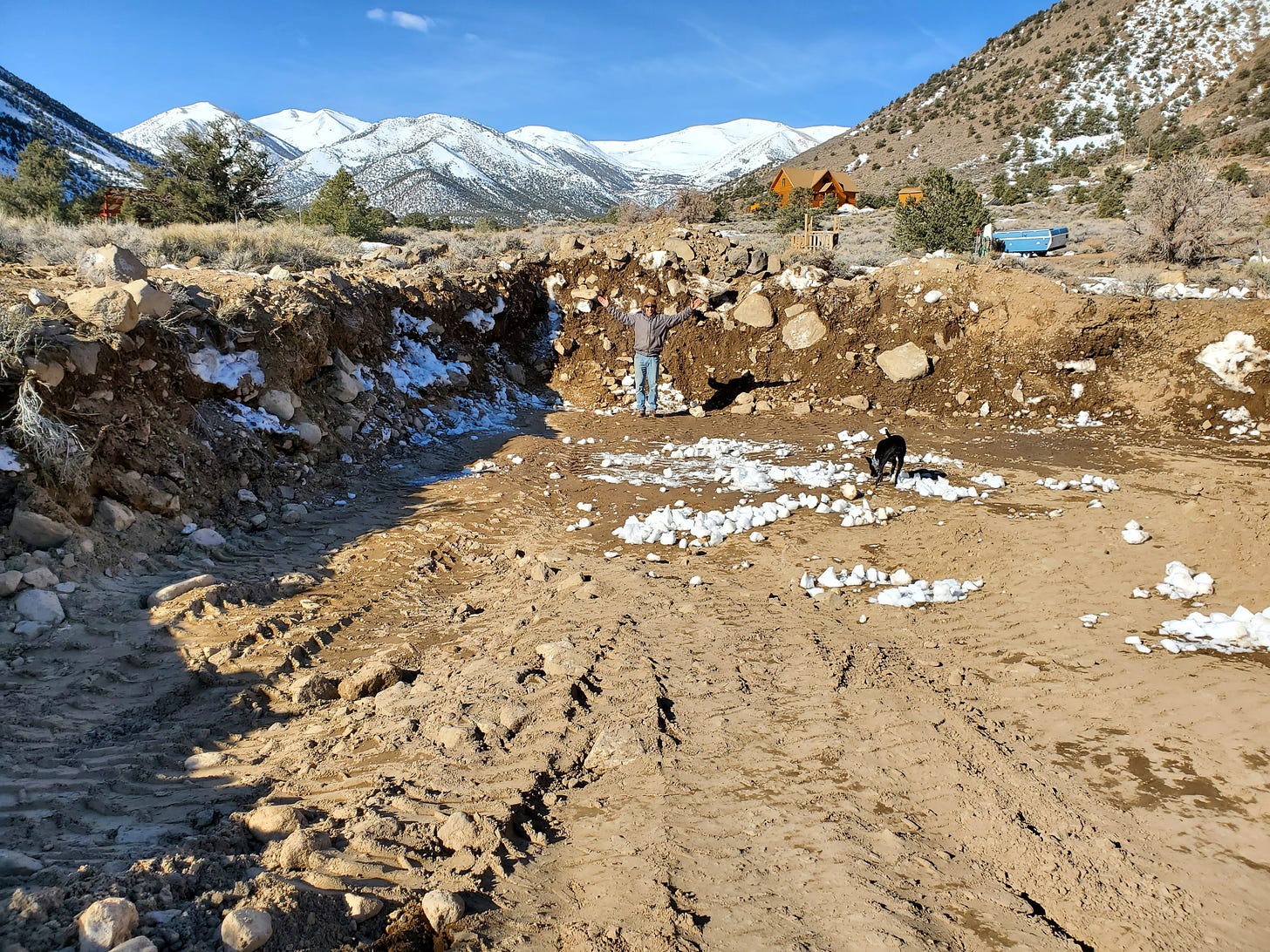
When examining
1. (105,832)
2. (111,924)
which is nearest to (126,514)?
(105,832)

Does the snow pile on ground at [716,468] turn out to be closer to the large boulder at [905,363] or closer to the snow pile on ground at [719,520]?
the snow pile on ground at [719,520]

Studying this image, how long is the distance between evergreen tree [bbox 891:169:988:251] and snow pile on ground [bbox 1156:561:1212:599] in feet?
54.3

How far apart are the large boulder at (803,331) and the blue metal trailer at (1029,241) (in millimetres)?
10586

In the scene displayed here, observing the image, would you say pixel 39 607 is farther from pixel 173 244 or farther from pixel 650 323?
pixel 173 244

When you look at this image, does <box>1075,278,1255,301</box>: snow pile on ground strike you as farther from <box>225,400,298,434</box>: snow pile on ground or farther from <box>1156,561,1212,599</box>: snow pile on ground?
<box>225,400,298,434</box>: snow pile on ground

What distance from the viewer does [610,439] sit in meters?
9.86

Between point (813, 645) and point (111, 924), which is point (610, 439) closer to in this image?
point (813, 645)

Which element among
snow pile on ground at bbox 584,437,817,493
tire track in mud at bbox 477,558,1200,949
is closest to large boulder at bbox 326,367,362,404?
snow pile on ground at bbox 584,437,817,493

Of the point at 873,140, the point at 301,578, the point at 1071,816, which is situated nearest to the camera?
the point at 1071,816

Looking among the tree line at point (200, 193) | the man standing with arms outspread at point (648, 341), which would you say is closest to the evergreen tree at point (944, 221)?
the man standing with arms outspread at point (648, 341)

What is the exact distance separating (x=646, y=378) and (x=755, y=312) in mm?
3095

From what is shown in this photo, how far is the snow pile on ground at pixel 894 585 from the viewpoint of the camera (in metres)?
4.98

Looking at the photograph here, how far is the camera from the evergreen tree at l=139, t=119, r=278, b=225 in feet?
56.4

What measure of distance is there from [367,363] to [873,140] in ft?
217
